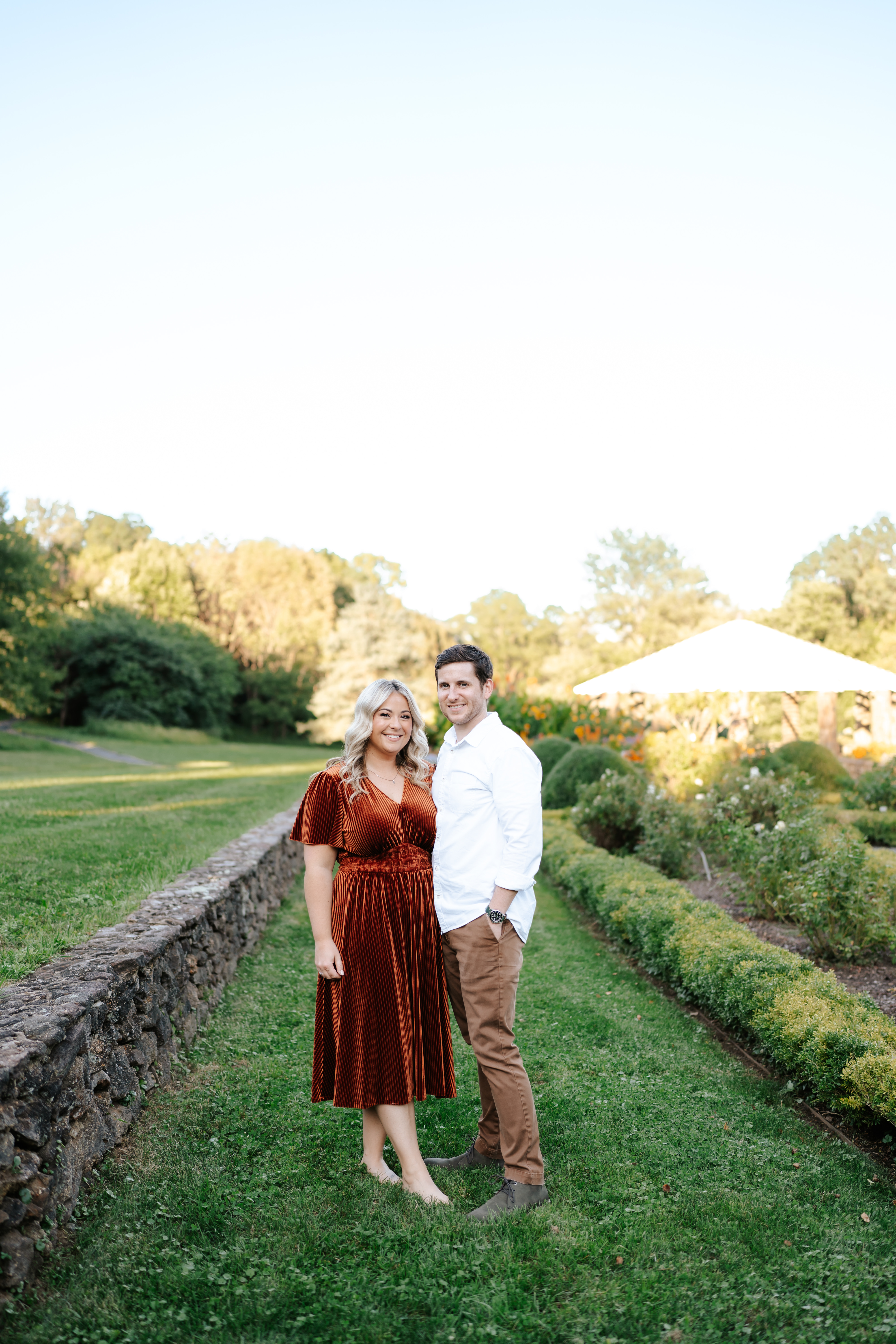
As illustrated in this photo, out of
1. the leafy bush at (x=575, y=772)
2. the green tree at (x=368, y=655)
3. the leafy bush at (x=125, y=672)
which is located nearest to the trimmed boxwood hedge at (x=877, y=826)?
the leafy bush at (x=575, y=772)

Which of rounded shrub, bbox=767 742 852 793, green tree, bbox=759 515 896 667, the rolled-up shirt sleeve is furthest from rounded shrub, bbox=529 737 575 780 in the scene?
green tree, bbox=759 515 896 667

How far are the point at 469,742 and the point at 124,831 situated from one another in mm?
5567

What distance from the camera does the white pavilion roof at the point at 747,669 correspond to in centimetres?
1028

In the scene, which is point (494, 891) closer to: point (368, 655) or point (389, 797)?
point (389, 797)

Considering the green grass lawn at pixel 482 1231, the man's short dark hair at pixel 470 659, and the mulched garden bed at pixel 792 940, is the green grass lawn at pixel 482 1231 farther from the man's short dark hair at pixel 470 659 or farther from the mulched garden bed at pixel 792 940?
the man's short dark hair at pixel 470 659

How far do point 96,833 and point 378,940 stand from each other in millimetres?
5096

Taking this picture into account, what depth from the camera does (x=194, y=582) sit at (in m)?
43.0

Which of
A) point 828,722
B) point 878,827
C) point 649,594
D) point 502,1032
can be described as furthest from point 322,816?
point 649,594

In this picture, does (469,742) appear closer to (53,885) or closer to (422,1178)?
(422,1178)

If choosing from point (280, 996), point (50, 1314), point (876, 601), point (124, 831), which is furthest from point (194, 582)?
point (50, 1314)

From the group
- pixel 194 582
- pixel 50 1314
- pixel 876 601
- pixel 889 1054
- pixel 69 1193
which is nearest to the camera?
pixel 50 1314

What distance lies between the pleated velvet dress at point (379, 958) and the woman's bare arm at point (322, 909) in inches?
0.9

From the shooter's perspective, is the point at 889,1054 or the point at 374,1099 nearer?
the point at 374,1099

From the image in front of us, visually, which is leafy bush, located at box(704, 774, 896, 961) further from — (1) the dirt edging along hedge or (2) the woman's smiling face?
(2) the woman's smiling face
